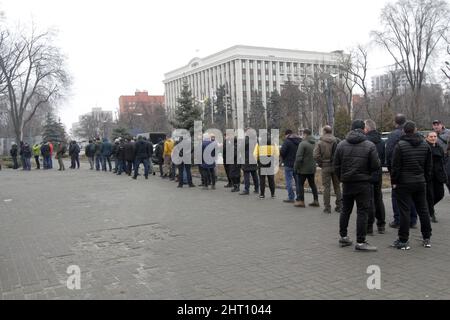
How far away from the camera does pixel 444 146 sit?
915 cm

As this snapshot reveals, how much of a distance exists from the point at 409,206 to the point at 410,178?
0.42m

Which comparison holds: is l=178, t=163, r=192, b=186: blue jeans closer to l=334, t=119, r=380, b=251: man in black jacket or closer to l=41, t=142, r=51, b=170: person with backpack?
l=334, t=119, r=380, b=251: man in black jacket

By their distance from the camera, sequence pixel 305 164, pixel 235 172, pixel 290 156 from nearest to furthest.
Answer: pixel 305 164
pixel 290 156
pixel 235 172

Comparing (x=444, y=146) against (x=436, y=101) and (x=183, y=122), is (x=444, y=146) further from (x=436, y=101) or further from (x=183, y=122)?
(x=436, y=101)

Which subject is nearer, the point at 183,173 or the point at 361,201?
the point at 361,201

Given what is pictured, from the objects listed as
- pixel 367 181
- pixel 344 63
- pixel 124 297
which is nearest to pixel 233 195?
pixel 367 181

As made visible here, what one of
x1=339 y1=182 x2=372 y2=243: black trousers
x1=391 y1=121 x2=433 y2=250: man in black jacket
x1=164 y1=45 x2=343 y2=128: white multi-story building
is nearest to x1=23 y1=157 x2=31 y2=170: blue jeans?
x1=339 y1=182 x2=372 y2=243: black trousers

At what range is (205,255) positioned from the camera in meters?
6.46

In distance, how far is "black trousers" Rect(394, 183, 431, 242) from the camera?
254 inches

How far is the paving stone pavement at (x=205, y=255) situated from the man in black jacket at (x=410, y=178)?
0.92 feet

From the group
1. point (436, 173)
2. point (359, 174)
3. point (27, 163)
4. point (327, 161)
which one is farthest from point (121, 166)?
point (359, 174)

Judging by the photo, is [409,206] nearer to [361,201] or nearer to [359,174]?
[361,201]

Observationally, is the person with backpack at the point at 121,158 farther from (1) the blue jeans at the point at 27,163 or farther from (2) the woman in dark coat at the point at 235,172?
(1) the blue jeans at the point at 27,163

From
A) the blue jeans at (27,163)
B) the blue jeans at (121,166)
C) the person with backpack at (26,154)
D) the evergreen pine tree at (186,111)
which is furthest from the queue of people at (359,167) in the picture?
the blue jeans at (27,163)
